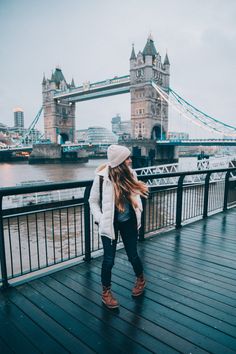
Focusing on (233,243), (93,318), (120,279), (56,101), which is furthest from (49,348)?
(56,101)

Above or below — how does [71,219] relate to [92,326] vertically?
below

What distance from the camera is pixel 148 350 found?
6.79ft

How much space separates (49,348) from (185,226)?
3.87m

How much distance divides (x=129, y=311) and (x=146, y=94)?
2553 inches

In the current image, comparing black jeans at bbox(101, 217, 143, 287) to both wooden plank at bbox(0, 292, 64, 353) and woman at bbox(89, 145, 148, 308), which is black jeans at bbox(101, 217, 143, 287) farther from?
wooden plank at bbox(0, 292, 64, 353)

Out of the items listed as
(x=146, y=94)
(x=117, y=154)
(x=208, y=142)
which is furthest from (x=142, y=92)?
(x=117, y=154)

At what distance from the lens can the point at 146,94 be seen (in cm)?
6319

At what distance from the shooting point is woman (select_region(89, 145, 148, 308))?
7.86ft

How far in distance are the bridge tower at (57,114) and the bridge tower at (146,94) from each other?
97.0 feet

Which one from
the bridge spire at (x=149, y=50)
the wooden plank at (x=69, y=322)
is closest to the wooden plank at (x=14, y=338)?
the wooden plank at (x=69, y=322)

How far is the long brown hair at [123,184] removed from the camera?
2396mm

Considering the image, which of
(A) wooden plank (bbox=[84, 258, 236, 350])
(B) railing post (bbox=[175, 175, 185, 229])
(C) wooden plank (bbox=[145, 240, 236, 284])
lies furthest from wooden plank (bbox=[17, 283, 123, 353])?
(B) railing post (bbox=[175, 175, 185, 229])

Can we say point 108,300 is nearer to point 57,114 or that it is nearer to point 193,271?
point 193,271

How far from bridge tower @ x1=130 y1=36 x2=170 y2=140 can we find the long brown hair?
197 feet
